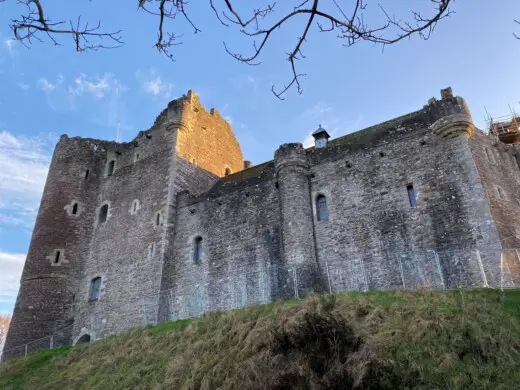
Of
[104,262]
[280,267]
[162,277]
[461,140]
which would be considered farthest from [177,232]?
[461,140]

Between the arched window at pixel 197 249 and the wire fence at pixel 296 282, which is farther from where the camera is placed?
the arched window at pixel 197 249

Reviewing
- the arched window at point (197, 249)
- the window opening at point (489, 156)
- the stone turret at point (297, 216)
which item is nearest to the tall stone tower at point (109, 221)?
the arched window at point (197, 249)

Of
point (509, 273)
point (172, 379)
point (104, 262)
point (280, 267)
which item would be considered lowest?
point (172, 379)

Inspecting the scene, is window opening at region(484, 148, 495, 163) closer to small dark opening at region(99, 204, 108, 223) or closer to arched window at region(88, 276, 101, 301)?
arched window at region(88, 276, 101, 301)

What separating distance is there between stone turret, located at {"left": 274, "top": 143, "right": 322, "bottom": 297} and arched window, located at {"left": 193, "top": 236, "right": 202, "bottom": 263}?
439 centimetres

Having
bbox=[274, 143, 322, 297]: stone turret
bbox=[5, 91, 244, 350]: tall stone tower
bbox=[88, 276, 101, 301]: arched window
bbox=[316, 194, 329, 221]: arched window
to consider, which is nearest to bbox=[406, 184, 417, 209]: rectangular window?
bbox=[316, 194, 329, 221]: arched window

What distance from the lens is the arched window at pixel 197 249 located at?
19547mm

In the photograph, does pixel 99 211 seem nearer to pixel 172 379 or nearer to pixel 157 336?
pixel 157 336

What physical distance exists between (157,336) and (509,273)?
34.9 ft

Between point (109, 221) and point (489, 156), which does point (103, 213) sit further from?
point (489, 156)

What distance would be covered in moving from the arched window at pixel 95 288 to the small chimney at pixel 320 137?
12432mm

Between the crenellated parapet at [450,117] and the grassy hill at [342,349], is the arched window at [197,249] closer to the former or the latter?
the grassy hill at [342,349]

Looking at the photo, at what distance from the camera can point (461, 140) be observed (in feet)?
50.3

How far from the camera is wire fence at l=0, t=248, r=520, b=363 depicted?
43.3 ft
